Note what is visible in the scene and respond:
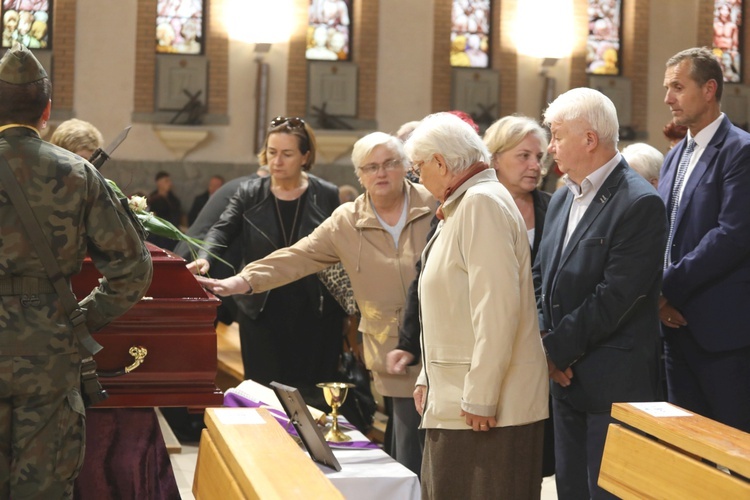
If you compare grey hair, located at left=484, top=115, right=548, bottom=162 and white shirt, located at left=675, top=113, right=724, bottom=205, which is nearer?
white shirt, located at left=675, top=113, right=724, bottom=205

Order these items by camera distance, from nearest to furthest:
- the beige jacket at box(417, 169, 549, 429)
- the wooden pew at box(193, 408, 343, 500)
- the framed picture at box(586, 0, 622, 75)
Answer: the wooden pew at box(193, 408, 343, 500)
the beige jacket at box(417, 169, 549, 429)
the framed picture at box(586, 0, 622, 75)

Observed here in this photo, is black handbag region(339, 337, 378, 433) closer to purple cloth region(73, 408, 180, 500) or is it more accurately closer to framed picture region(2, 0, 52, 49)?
purple cloth region(73, 408, 180, 500)

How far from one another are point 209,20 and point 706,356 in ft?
39.9

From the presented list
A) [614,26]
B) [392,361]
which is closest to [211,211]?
[392,361]

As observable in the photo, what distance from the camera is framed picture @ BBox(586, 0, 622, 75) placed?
1698cm

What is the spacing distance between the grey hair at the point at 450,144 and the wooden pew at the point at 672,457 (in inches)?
35.9

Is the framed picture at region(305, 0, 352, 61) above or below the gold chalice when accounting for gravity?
above

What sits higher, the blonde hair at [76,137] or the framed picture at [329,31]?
the framed picture at [329,31]

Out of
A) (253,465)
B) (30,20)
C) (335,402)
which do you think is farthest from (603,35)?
(253,465)

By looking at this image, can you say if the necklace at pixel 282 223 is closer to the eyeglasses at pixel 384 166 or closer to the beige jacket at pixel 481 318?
the eyeglasses at pixel 384 166

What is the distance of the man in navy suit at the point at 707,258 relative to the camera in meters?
3.88

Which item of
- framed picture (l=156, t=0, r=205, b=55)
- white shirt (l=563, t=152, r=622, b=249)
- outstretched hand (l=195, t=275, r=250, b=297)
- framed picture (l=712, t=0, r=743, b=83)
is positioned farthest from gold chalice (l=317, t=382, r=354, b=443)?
framed picture (l=712, t=0, r=743, b=83)

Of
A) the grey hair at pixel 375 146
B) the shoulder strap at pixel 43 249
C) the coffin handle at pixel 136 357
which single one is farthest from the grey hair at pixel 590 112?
the shoulder strap at pixel 43 249

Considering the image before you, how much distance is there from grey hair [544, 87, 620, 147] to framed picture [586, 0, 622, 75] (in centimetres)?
1387
